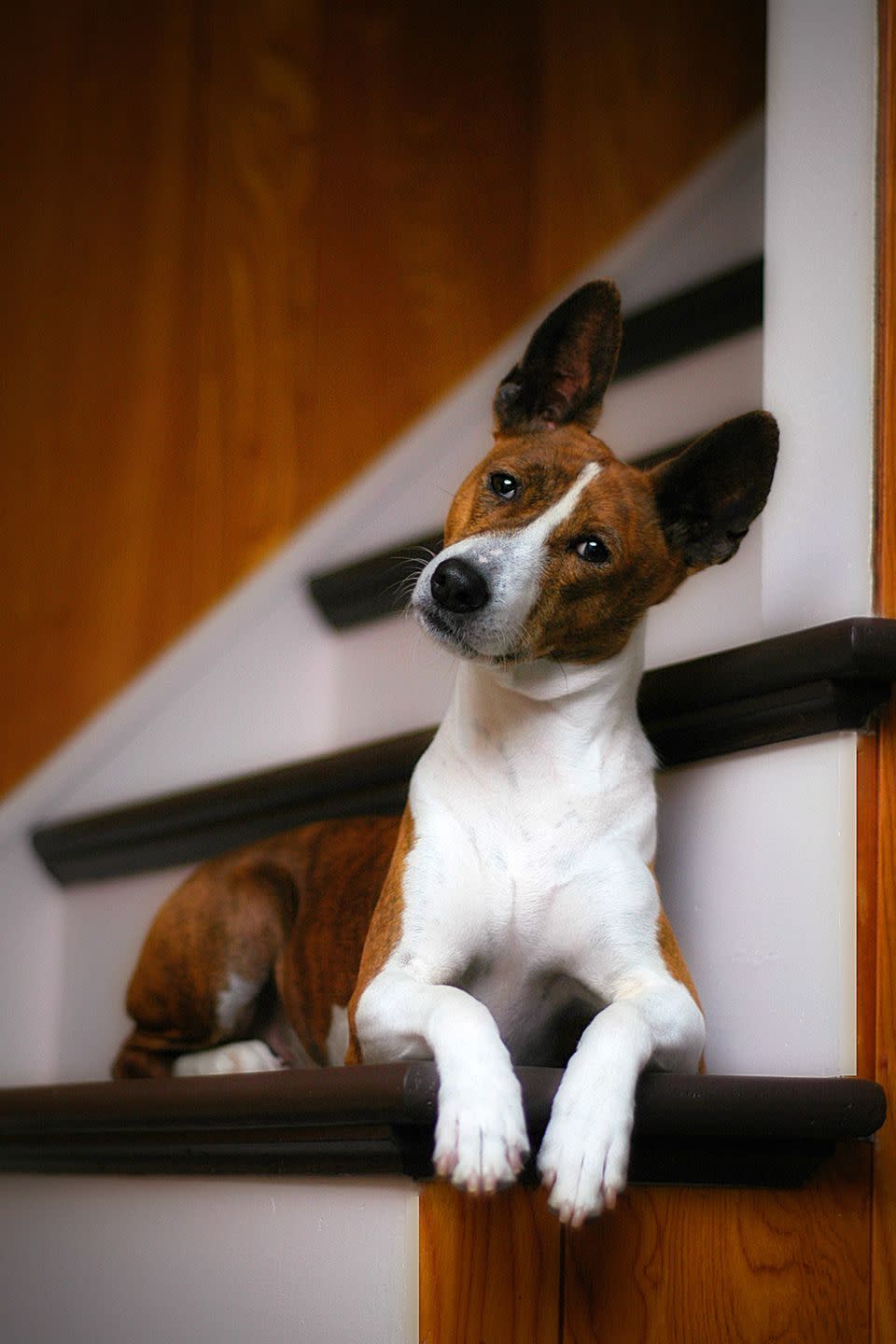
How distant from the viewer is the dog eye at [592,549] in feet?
5.42

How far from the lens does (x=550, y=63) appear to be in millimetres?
3104

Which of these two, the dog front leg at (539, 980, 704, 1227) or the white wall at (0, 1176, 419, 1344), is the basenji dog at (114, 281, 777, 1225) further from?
the white wall at (0, 1176, 419, 1344)

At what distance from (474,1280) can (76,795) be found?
5.22 feet

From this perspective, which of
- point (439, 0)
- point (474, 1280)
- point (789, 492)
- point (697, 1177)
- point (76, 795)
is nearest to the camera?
point (474, 1280)

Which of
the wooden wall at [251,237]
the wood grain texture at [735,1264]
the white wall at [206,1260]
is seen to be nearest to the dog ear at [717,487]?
the wood grain texture at [735,1264]

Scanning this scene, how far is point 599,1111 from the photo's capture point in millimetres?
1251

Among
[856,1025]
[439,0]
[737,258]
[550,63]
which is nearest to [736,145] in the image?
[737,258]

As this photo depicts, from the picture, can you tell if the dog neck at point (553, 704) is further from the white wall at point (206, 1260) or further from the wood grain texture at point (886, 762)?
the white wall at point (206, 1260)

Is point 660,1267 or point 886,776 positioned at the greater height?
point 886,776

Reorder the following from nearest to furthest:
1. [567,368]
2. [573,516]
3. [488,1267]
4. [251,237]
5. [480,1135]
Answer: [480,1135]
[488,1267]
[573,516]
[567,368]
[251,237]

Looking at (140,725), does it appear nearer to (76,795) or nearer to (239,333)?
(76,795)

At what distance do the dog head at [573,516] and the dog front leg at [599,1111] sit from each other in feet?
1.37

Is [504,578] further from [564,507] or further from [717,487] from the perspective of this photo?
[717,487]

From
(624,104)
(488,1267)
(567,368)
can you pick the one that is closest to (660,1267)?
(488,1267)
